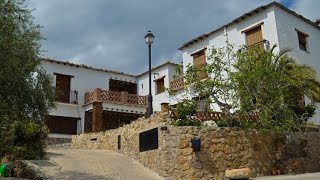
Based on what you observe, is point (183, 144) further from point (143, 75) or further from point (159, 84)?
point (143, 75)

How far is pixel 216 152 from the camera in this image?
44.1 feet

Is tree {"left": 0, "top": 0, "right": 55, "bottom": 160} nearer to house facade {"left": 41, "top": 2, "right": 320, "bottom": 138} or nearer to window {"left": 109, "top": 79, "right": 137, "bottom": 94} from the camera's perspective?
house facade {"left": 41, "top": 2, "right": 320, "bottom": 138}

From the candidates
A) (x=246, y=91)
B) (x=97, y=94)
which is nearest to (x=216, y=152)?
(x=246, y=91)

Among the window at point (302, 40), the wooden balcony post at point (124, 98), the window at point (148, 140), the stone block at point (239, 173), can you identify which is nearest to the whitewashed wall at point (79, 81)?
the wooden balcony post at point (124, 98)

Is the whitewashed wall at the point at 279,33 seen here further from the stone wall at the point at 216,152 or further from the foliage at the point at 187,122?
the foliage at the point at 187,122

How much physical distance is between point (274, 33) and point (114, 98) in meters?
12.6

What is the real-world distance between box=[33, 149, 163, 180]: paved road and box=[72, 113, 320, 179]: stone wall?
1.76 feet


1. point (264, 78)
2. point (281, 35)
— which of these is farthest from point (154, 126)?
point (281, 35)

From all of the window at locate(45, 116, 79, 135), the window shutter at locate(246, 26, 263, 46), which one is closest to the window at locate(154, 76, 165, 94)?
the window at locate(45, 116, 79, 135)

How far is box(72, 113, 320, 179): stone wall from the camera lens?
13.1 m

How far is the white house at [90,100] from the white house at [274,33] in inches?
217

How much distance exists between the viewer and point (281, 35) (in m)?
22.2

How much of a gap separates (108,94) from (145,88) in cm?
483

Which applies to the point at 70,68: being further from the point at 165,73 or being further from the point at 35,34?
the point at 35,34
